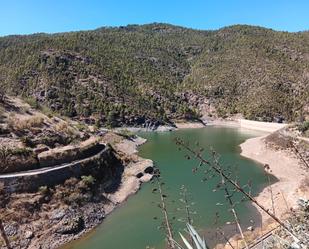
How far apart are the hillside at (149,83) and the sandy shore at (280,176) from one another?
49.2 metres

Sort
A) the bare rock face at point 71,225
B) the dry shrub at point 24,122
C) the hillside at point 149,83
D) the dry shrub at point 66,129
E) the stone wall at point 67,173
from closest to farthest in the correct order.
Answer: the bare rock face at point 71,225 < the stone wall at point 67,173 < the dry shrub at point 24,122 < the dry shrub at point 66,129 < the hillside at point 149,83

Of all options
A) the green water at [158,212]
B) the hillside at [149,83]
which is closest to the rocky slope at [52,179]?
the green water at [158,212]

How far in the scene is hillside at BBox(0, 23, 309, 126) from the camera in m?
130

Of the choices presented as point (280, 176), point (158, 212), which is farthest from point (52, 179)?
point (280, 176)

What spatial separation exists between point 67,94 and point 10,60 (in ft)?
122

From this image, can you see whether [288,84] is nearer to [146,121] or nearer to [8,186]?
[146,121]

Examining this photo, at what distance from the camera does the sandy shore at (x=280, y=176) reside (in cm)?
3962

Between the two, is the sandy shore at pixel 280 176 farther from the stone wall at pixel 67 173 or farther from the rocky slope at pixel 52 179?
the stone wall at pixel 67 173

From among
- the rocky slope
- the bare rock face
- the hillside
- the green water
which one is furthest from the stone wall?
the hillside

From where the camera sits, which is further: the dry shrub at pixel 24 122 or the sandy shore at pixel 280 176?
the dry shrub at pixel 24 122

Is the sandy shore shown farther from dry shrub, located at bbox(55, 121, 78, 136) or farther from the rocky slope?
dry shrub, located at bbox(55, 121, 78, 136)

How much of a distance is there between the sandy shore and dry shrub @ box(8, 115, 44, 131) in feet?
88.2

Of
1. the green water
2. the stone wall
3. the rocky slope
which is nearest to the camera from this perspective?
the green water

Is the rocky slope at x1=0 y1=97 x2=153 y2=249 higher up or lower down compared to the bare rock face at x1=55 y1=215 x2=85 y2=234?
higher up
